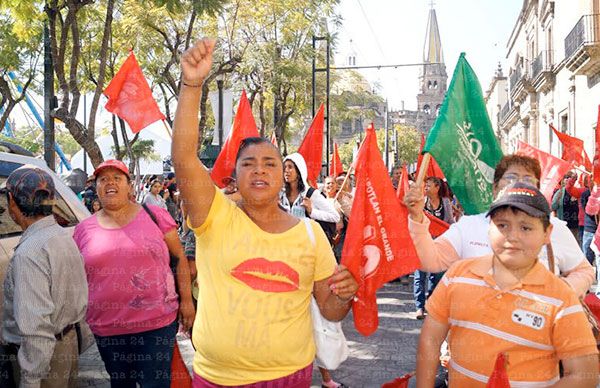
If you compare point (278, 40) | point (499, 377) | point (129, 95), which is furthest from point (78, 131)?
point (278, 40)

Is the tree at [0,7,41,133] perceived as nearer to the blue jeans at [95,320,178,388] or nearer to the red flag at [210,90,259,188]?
the red flag at [210,90,259,188]

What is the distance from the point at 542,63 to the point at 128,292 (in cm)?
3087

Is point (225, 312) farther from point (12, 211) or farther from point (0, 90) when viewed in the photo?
point (0, 90)

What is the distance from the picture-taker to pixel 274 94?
2605 cm

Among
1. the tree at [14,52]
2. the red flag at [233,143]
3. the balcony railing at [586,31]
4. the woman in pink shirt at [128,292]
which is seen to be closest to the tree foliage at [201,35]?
the tree at [14,52]

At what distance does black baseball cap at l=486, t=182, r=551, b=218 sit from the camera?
2.41 m

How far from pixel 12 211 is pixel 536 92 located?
3374 cm

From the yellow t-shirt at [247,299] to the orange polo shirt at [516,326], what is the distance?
583mm

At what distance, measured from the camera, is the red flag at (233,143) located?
6.70 meters

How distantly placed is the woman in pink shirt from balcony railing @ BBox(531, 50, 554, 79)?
28.2 metres

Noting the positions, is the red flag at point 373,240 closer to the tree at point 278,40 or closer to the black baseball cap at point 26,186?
the black baseball cap at point 26,186

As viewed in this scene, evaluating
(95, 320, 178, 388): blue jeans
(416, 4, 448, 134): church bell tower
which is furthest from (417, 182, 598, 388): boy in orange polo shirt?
(416, 4, 448, 134): church bell tower

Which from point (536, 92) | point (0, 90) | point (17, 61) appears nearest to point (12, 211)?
point (17, 61)

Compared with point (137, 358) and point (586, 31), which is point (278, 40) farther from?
point (137, 358)
